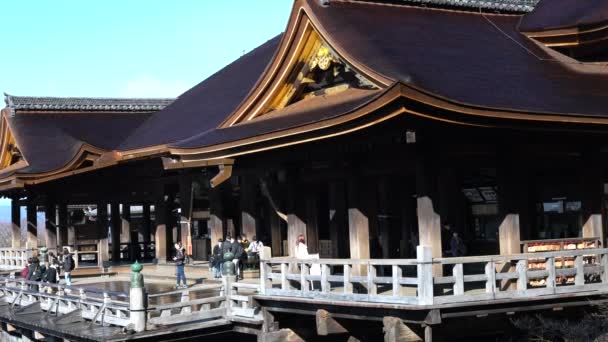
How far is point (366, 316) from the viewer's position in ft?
51.6

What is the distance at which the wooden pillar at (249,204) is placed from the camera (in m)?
24.2

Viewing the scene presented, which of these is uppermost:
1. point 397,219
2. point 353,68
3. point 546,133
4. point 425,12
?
point 425,12

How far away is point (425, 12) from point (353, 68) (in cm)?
509

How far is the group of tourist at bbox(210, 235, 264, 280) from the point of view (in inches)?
872

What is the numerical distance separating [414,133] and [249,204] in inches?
382

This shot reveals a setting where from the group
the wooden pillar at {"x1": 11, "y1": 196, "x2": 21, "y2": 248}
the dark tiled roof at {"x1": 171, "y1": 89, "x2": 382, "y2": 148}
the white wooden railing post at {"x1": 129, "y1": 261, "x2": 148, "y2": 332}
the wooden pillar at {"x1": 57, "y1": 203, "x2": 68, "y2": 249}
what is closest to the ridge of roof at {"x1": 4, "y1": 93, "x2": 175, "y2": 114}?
the wooden pillar at {"x1": 11, "y1": 196, "x2": 21, "y2": 248}

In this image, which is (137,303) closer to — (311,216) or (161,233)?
(311,216)

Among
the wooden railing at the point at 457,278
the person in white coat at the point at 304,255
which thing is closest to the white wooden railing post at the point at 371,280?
the wooden railing at the point at 457,278

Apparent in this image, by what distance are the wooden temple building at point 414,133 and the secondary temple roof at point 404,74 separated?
0.05 metres

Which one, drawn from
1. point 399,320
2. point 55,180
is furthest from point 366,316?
point 55,180

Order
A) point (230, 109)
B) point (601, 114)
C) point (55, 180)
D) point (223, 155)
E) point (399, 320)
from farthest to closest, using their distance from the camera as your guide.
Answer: point (55, 180), point (230, 109), point (223, 155), point (601, 114), point (399, 320)

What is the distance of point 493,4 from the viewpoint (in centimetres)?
2341

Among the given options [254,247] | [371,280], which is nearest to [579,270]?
[371,280]

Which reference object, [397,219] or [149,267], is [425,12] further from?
[149,267]
